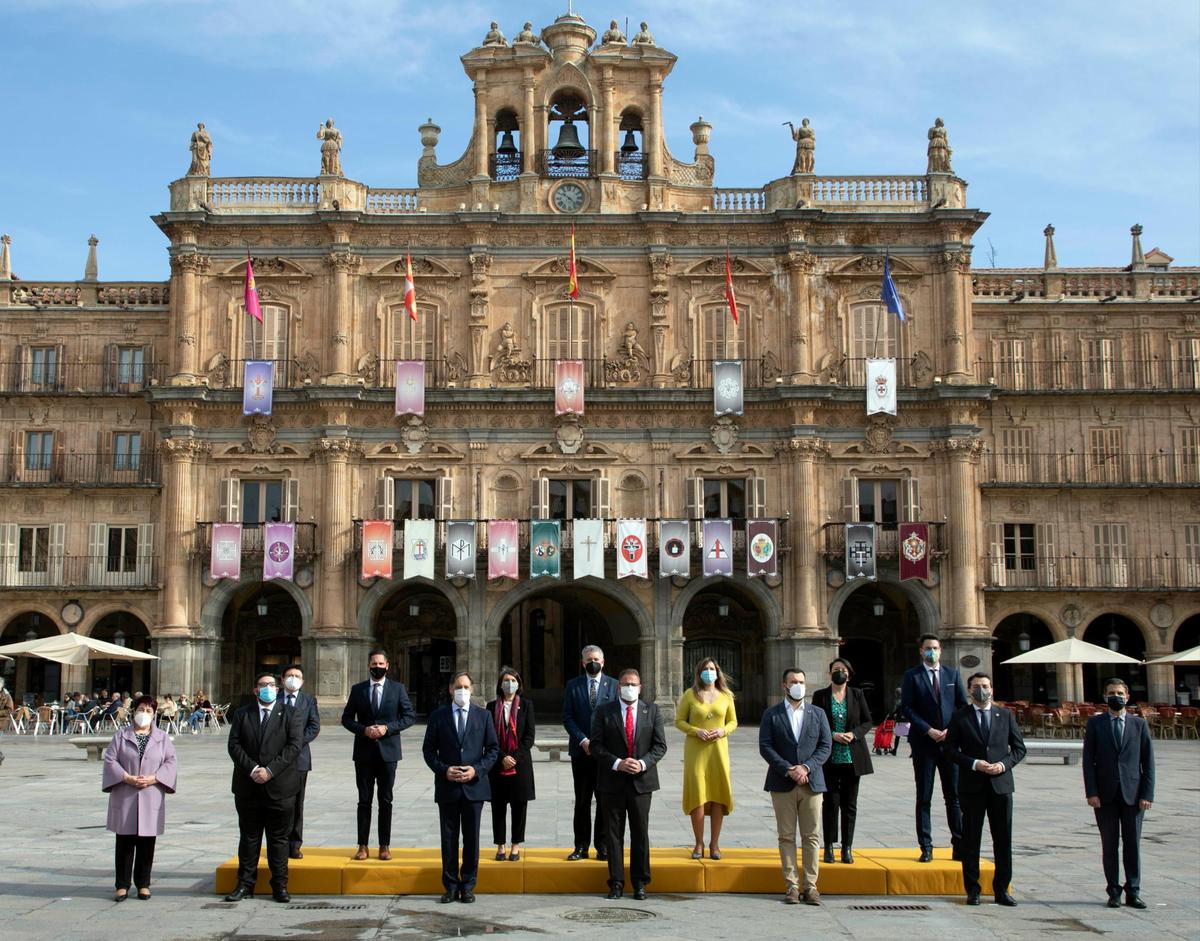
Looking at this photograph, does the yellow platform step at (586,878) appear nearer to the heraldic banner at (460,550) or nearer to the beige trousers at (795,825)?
the beige trousers at (795,825)

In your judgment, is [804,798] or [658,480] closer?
[804,798]

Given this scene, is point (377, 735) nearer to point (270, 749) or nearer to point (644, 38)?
point (270, 749)

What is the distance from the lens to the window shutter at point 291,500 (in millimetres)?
46719

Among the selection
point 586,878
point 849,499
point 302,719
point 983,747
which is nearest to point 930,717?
point 983,747

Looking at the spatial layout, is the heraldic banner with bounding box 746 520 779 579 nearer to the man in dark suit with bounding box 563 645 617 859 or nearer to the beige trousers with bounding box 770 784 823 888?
the man in dark suit with bounding box 563 645 617 859

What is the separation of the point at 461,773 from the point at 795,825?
10.2 feet

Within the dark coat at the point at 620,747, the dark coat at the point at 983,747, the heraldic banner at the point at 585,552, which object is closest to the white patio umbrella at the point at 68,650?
the heraldic banner at the point at 585,552

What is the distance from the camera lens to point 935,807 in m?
22.6

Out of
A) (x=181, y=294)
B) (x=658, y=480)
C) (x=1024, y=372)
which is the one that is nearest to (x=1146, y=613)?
(x=1024, y=372)

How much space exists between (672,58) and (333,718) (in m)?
23.4

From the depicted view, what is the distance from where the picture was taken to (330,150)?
48.5 metres

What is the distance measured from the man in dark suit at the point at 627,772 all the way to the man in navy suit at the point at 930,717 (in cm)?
283

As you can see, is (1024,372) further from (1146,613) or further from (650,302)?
(650,302)

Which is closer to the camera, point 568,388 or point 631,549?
point 631,549
